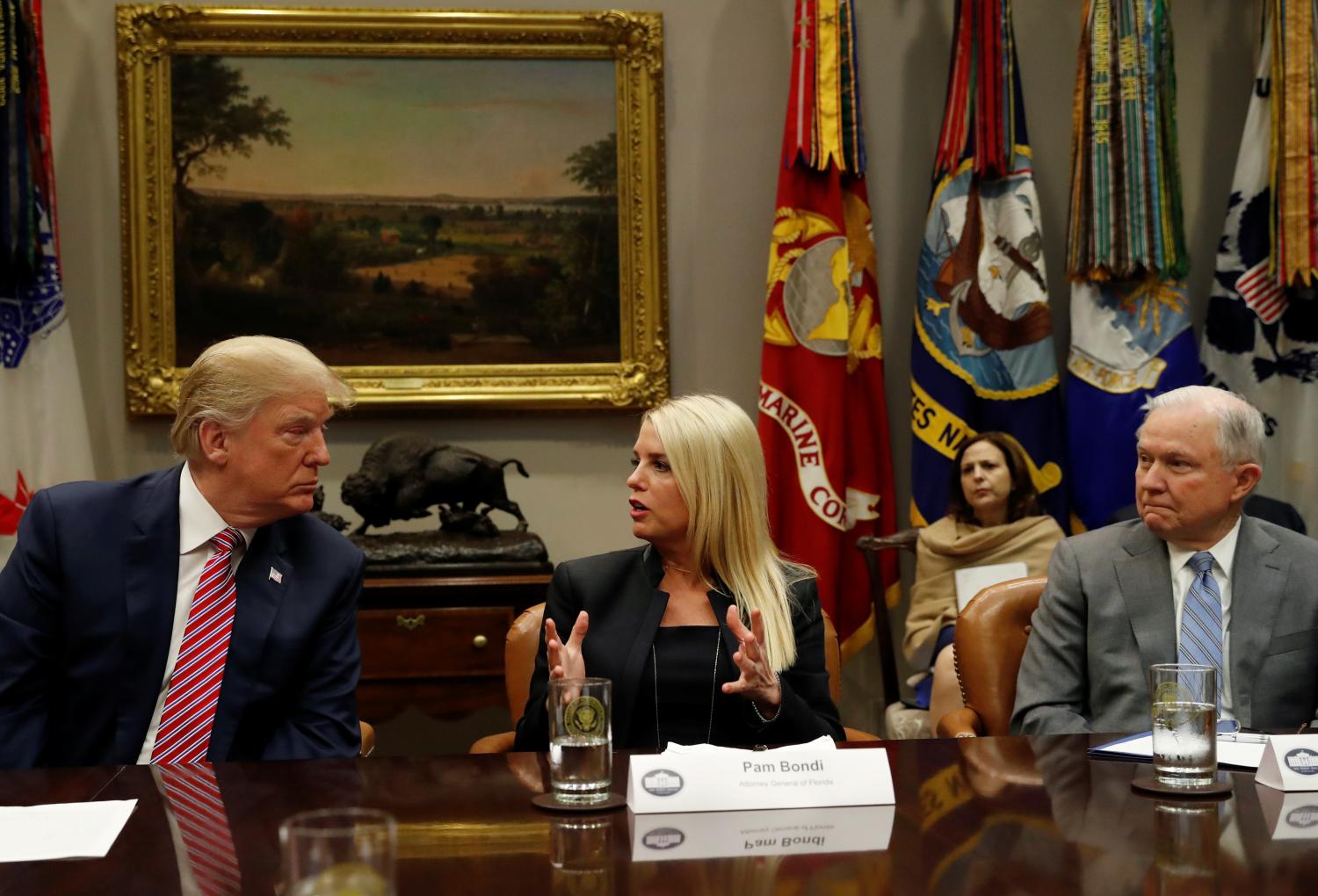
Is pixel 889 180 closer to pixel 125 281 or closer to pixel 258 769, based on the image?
pixel 125 281

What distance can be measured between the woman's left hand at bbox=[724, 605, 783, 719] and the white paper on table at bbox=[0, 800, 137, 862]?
0.97 meters

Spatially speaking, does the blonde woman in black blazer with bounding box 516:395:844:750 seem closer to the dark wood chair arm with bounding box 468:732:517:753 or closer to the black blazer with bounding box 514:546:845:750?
the black blazer with bounding box 514:546:845:750

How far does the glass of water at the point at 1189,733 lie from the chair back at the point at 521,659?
1.49m

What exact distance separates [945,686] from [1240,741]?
196 cm

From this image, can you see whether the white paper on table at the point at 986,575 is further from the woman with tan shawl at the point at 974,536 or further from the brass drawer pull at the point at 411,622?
the brass drawer pull at the point at 411,622

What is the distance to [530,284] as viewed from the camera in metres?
5.26

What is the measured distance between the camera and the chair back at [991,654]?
307 centimetres

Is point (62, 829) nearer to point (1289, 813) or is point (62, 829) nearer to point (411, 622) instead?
point (1289, 813)

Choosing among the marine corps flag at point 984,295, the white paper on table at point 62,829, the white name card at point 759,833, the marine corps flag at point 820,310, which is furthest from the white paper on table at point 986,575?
the white paper on table at point 62,829

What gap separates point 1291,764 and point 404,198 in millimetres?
4060

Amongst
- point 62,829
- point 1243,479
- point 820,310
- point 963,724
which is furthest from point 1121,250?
point 62,829

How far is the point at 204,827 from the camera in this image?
167cm

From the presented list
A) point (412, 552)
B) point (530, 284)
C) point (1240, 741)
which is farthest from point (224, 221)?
point (1240, 741)

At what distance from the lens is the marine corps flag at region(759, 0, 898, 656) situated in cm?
500
